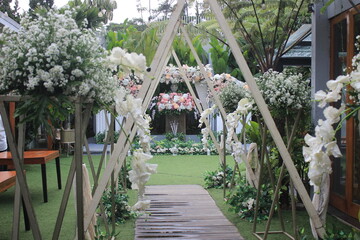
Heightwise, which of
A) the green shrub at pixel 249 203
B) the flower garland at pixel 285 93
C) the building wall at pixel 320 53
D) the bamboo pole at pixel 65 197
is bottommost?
the green shrub at pixel 249 203

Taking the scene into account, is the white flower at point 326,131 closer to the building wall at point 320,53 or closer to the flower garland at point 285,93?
the flower garland at point 285,93

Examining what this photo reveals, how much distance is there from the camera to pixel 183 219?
16.8ft

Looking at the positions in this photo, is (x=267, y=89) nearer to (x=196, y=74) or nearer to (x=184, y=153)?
(x=196, y=74)

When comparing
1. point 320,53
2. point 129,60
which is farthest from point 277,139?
point 320,53

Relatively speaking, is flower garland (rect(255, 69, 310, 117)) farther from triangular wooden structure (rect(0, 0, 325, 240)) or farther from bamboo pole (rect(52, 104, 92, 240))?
bamboo pole (rect(52, 104, 92, 240))

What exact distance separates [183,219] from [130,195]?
1866mm

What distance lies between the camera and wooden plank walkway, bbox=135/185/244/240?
4.44m

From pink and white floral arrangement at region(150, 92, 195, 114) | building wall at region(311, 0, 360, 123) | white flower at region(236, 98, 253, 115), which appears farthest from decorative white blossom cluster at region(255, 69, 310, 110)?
pink and white floral arrangement at region(150, 92, 195, 114)

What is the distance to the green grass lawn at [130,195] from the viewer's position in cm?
462

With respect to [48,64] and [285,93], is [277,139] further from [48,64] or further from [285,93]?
[48,64]

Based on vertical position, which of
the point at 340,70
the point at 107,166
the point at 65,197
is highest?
the point at 340,70

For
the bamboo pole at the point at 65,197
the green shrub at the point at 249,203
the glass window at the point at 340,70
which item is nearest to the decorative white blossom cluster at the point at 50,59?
the bamboo pole at the point at 65,197

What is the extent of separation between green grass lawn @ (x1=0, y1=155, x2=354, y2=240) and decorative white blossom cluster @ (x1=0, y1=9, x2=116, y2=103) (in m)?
2.39

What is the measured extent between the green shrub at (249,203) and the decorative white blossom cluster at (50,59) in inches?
127
